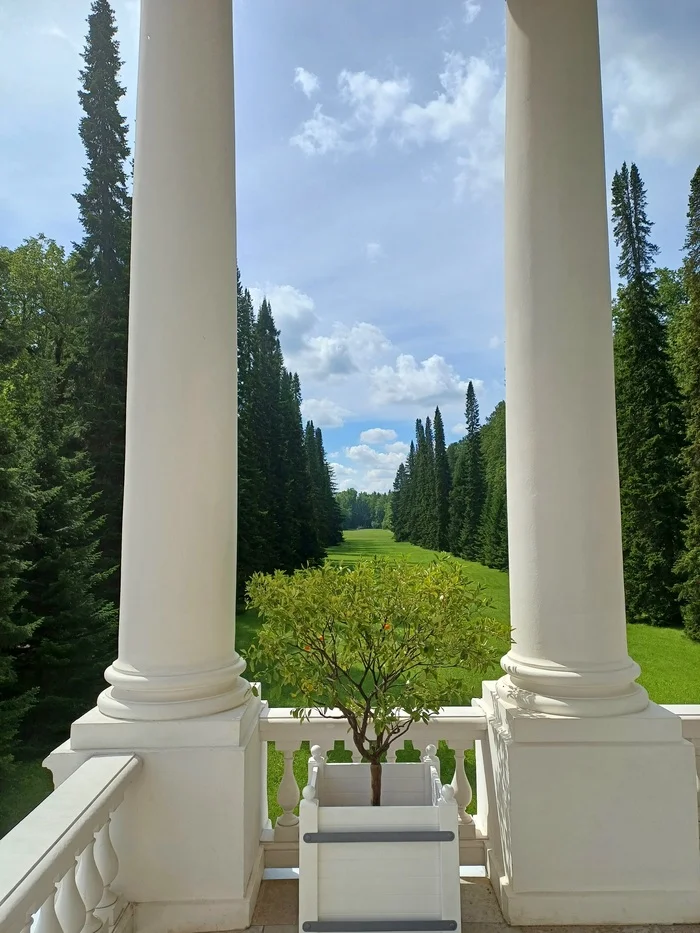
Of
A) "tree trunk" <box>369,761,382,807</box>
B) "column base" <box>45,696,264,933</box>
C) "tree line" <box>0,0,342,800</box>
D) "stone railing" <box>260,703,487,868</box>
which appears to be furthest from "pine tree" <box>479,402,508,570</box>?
"column base" <box>45,696,264,933</box>

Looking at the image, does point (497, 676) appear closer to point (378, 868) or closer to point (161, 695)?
point (378, 868)

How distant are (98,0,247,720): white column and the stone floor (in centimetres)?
348

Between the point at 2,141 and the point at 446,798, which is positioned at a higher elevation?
the point at 2,141

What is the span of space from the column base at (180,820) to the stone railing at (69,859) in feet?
1.19

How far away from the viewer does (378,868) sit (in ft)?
26.9

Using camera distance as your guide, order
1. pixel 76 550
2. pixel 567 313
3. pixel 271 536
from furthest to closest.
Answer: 1. pixel 271 536
2. pixel 76 550
3. pixel 567 313

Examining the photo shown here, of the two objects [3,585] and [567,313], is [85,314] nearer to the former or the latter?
[3,585]

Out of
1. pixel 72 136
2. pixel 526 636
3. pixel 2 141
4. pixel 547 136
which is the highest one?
pixel 72 136

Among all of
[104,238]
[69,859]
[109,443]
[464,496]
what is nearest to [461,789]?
[69,859]

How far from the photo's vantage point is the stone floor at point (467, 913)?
371 inches

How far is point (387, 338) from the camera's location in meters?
53.1

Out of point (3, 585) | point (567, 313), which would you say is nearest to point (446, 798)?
point (567, 313)

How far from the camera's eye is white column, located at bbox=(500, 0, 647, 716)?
33.7 ft

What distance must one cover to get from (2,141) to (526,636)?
2309 inches
